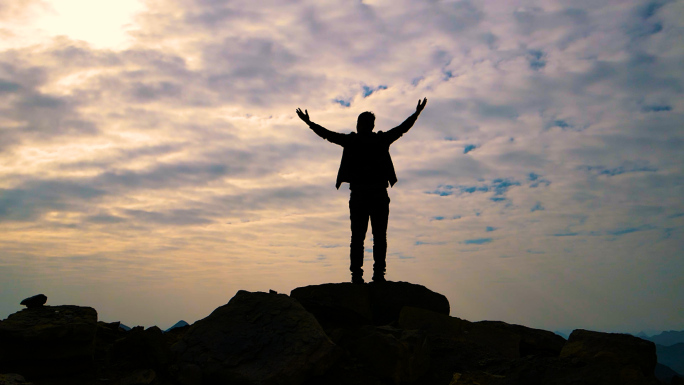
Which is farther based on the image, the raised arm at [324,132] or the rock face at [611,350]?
the raised arm at [324,132]

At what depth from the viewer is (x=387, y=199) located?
923 centimetres

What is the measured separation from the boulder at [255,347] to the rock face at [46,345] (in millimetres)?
1243

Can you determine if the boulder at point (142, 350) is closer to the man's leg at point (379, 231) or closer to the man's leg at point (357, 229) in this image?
the man's leg at point (357, 229)

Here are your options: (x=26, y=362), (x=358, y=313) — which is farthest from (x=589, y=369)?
(x=26, y=362)

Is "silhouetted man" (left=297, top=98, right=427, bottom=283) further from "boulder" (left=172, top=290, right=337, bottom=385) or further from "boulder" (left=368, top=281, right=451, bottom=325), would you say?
"boulder" (left=172, top=290, right=337, bottom=385)

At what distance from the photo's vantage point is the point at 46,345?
5.48 meters

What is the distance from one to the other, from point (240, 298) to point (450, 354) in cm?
322

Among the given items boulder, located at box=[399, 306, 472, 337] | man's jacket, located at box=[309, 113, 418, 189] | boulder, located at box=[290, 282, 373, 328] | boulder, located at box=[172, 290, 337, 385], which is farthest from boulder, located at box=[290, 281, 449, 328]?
man's jacket, located at box=[309, 113, 418, 189]

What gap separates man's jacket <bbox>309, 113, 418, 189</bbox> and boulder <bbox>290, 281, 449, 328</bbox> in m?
2.16

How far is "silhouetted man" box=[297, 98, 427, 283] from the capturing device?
9.10 m

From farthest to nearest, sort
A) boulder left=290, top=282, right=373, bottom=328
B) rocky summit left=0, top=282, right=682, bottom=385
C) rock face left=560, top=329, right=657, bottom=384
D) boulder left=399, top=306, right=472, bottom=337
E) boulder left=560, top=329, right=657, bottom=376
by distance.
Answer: boulder left=399, top=306, right=472, bottom=337
boulder left=290, top=282, right=373, bottom=328
boulder left=560, top=329, right=657, bottom=376
rock face left=560, top=329, right=657, bottom=384
rocky summit left=0, top=282, right=682, bottom=385

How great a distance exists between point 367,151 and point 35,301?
243 inches

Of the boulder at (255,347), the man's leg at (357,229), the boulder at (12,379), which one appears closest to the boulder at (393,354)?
the boulder at (255,347)

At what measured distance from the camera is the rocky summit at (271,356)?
4980 mm
